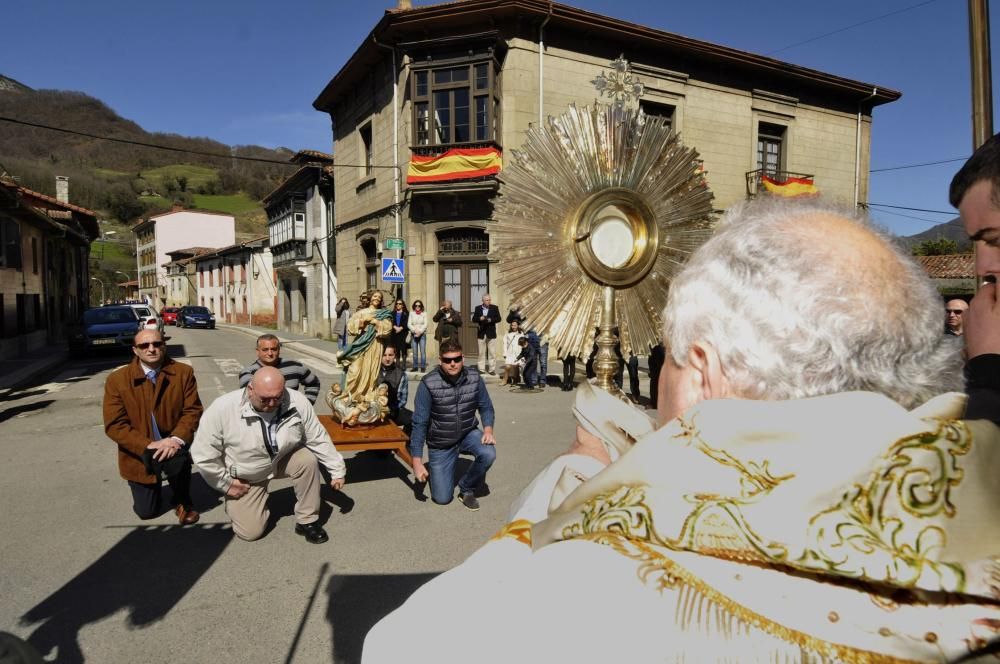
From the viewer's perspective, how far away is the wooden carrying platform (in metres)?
5.27

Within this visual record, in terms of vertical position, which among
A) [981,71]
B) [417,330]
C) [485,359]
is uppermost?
[981,71]

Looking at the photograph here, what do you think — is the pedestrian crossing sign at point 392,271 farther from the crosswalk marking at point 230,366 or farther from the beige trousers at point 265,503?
the beige trousers at point 265,503

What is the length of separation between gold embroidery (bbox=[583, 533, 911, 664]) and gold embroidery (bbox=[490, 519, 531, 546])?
13 cm

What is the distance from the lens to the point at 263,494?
429 cm

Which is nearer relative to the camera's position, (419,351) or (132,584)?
(132,584)

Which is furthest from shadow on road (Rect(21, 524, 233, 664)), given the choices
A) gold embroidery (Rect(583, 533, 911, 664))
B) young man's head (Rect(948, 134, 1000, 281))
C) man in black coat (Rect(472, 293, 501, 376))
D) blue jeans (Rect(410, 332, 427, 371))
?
blue jeans (Rect(410, 332, 427, 371))

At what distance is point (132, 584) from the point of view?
349 centimetres

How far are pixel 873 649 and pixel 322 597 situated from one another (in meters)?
3.39

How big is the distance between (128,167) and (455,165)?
9592 centimetres

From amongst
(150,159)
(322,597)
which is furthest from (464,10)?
(150,159)

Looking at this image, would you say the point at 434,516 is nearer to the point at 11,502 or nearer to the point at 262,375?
Answer: the point at 262,375

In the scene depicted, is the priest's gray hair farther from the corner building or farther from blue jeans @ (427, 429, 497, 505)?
the corner building

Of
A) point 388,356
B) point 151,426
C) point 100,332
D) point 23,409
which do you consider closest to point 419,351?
point 388,356

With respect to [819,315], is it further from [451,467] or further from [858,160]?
[858,160]
